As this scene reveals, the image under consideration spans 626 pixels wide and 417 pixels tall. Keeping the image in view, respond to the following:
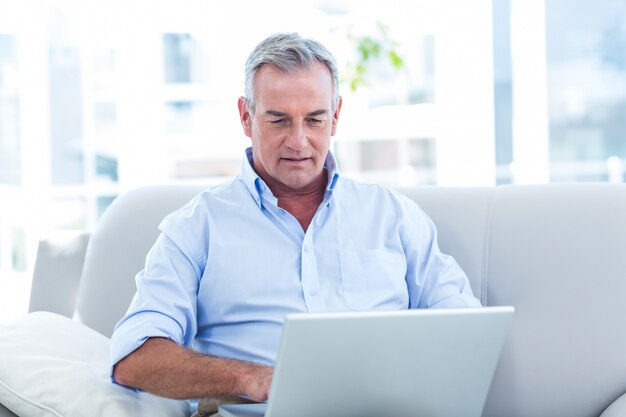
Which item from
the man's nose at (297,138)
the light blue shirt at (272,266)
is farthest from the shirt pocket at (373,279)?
the man's nose at (297,138)

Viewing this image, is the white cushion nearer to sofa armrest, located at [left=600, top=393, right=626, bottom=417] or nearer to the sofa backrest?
the sofa backrest

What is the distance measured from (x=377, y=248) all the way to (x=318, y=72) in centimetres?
39

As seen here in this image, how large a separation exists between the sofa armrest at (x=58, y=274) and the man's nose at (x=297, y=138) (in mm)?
708

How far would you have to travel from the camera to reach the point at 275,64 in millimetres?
1815

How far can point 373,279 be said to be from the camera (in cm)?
183

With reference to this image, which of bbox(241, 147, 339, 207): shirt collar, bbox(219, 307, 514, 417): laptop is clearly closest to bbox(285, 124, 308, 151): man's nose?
bbox(241, 147, 339, 207): shirt collar

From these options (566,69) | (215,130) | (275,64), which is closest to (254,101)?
(275,64)

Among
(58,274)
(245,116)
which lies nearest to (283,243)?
(245,116)

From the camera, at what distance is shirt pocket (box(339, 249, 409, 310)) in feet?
5.95

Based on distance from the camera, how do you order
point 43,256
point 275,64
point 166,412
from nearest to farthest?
1. point 166,412
2. point 275,64
3. point 43,256

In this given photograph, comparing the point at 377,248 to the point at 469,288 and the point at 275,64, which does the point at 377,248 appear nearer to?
the point at 469,288

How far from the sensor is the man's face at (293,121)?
1801 mm

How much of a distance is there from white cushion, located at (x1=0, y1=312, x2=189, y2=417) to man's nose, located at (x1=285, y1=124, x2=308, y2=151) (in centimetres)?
56

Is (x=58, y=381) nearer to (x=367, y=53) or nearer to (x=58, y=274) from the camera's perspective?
(x=58, y=274)
